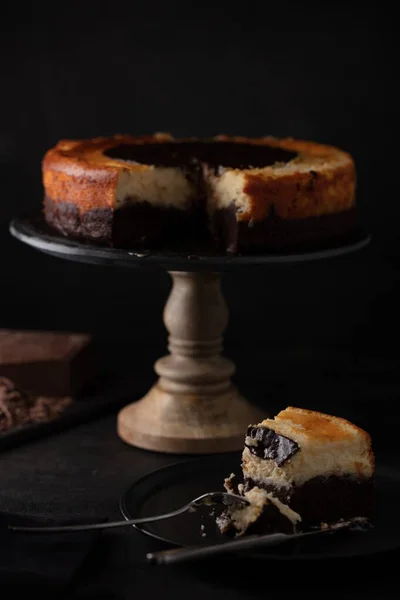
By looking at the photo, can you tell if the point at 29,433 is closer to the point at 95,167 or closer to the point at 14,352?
the point at 14,352

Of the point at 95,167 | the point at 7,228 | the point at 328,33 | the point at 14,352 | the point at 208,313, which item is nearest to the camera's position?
the point at 95,167

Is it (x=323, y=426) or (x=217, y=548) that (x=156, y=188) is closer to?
(x=323, y=426)

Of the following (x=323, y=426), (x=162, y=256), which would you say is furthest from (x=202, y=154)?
(x=323, y=426)

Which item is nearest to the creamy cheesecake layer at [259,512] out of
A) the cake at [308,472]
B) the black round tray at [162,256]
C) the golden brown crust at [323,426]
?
the cake at [308,472]

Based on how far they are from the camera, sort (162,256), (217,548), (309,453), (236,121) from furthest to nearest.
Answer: (236,121) < (162,256) < (309,453) < (217,548)

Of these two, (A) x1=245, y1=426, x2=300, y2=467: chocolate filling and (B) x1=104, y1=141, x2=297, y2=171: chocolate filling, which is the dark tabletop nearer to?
(A) x1=245, y1=426, x2=300, y2=467: chocolate filling

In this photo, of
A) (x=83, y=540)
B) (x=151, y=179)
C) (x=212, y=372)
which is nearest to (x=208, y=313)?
(x=212, y=372)
